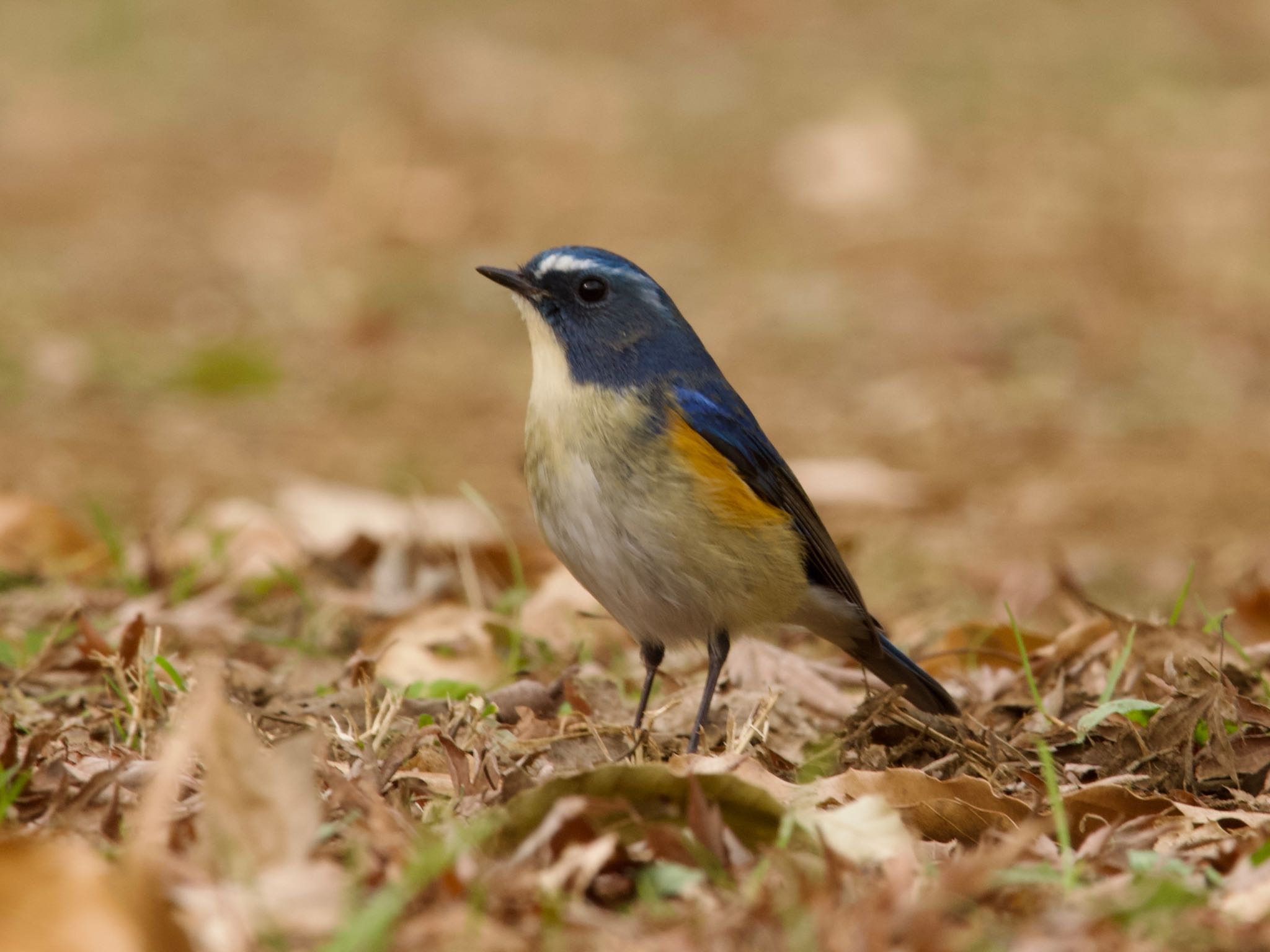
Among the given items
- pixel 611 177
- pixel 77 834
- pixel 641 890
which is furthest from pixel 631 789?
pixel 611 177

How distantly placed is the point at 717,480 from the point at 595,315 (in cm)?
69

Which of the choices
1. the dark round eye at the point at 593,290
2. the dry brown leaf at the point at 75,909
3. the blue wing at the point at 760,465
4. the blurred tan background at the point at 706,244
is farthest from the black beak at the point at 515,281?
the dry brown leaf at the point at 75,909

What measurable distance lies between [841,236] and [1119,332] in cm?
270

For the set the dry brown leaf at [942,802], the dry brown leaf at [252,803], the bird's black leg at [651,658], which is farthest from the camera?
the bird's black leg at [651,658]

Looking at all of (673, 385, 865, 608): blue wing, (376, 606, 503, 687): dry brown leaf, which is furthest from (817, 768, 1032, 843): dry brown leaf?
(376, 606, 503, 687): dry brown leaf

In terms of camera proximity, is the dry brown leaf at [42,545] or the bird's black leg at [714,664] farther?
the dry brown leaf at [42,545]

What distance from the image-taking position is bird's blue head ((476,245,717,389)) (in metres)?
4.57

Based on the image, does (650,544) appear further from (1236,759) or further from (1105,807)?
(1236,759)

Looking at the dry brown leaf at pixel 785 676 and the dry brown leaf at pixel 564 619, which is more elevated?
the dry brown leaf at pixel 785 676

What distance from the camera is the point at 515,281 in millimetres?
4656

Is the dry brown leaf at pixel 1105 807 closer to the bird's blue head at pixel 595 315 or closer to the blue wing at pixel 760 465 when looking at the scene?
the blue wing at pixel 760 465

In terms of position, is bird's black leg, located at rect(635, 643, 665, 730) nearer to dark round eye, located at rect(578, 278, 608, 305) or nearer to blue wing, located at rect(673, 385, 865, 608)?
blue wing, located at rect(673, 385, 865, 608)

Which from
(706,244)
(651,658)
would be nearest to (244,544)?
(651,658)

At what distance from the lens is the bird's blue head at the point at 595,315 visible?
457cm
